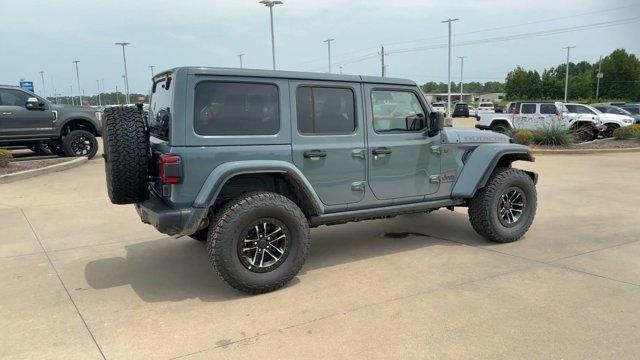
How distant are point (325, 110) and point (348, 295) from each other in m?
1.64

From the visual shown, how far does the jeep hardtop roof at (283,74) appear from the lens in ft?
12.6

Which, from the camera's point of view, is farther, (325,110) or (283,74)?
(325,110)

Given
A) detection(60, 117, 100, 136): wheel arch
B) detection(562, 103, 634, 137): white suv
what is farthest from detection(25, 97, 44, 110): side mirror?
detection(562, 103, 634, 137): white suv

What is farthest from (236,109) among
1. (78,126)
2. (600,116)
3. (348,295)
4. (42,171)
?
(600,116)

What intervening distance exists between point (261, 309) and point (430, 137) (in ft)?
8.08

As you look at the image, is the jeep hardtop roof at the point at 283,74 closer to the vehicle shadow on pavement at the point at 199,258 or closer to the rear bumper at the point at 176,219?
the rear bumper at the point at 176,219

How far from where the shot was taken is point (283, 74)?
422 centimetres

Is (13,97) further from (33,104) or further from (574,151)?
(574,151)

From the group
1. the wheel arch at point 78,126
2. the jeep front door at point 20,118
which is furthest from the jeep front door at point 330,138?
the wheel arch at point 78,126

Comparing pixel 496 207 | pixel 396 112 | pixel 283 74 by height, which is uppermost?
pixel 283 74

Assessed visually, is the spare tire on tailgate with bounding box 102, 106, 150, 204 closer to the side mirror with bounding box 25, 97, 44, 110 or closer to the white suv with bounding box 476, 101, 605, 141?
the side mirror with bounding box 25, 97, 44, 110

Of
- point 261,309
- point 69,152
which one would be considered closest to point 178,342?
point 261,309

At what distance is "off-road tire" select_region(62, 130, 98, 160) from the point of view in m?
12.7

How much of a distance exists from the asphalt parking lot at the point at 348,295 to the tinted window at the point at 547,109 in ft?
44.2
